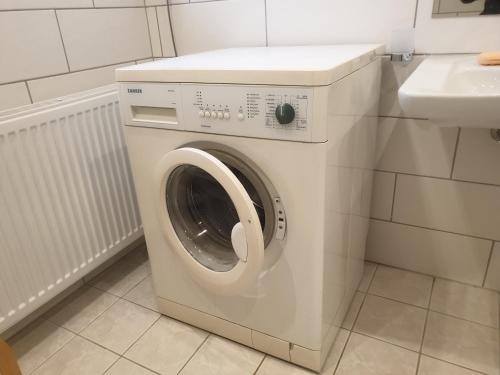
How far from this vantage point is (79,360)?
1.30 metres

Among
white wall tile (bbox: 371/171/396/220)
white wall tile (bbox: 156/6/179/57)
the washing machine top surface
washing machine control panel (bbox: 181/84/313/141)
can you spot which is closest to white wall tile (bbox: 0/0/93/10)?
white wall tile (bbox: 156/6/179/57)

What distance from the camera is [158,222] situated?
125cm

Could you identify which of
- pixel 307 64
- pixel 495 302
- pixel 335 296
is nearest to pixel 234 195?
pixel 307 64

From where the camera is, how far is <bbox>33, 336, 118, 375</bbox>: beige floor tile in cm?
126

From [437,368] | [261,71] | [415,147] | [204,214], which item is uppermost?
[261,71]

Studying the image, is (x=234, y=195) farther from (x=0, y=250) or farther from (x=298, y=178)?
(x=0, y=250)

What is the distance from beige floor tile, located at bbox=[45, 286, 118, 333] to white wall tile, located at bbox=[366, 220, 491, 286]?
1124mm

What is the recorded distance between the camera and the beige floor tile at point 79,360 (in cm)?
126

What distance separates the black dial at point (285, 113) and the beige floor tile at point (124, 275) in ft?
3.61

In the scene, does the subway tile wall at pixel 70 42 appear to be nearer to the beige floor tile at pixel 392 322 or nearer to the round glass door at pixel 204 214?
the round glass door at pixel 204 214

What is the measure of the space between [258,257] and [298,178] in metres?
0.22

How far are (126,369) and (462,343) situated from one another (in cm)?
110

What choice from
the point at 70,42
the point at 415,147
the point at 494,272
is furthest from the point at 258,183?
the point at 494,272

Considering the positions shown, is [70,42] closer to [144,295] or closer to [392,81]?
[144,295]
